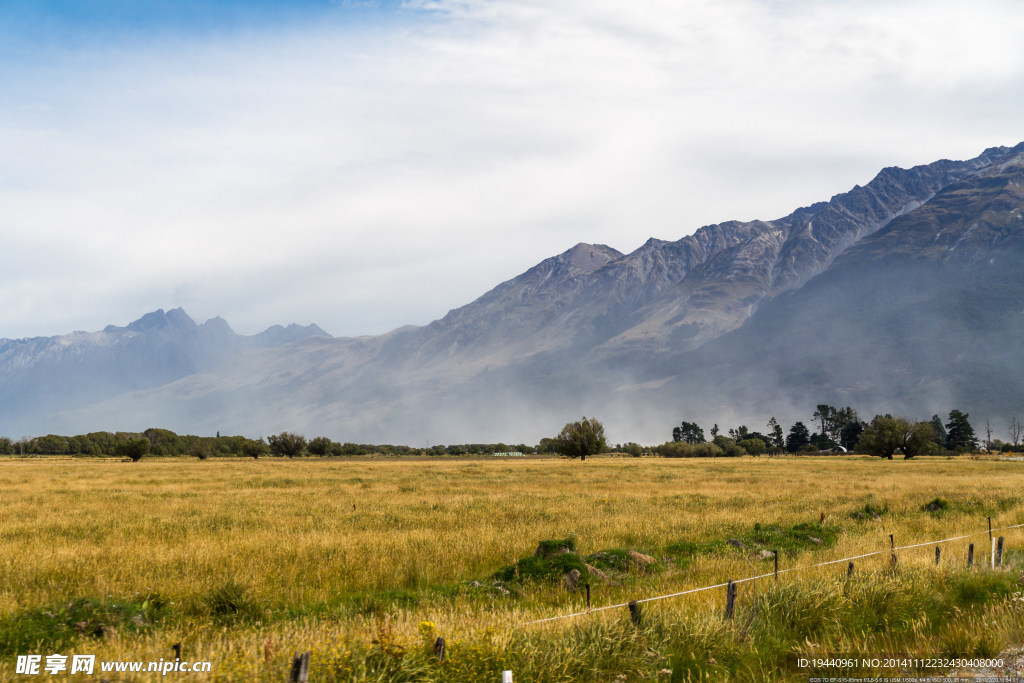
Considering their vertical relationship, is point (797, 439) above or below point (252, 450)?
below

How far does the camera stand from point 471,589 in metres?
13.8

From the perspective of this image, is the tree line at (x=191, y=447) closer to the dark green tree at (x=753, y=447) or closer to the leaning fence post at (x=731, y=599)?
the dark green tree at (x=753, y=447)

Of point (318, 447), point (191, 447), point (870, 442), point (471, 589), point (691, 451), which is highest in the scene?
point (471, 589)

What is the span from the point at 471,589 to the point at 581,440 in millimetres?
96092

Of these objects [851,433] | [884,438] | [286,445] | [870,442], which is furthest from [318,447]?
[851,433]

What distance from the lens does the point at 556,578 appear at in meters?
14.4

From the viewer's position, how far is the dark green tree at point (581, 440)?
108438 mm

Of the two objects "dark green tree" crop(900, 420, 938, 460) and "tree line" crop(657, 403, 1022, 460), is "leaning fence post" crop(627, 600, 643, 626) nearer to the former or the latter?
"tree line" crop(657, 403, 1022, 460)

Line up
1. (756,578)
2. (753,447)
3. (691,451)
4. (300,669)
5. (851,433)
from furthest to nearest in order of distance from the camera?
(851,433)
(753,447)
(691,451)
(756,578)
(300,669)

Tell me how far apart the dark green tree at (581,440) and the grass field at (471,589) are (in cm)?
8073

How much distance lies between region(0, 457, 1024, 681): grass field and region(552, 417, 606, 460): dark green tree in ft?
265

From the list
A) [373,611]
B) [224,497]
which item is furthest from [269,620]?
[224,497]

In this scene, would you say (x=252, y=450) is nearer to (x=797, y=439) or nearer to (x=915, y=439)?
(x=915, y=439)

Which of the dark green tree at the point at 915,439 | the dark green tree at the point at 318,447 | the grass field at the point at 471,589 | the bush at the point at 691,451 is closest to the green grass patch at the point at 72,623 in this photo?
the grass field at the point at 471,589
